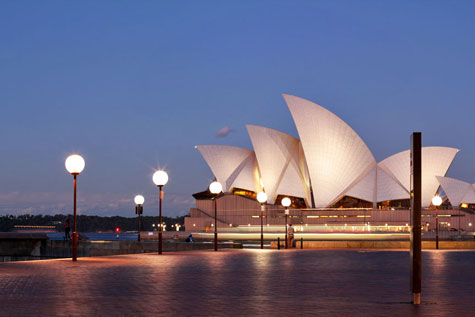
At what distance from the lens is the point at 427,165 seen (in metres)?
70.1

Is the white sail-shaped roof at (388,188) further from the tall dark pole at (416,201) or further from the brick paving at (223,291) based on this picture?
the tall dark pole at (416,201)

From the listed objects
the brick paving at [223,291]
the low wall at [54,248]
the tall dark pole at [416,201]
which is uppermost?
the tall dark pole at [416,201]

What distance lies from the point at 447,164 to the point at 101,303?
219 ft

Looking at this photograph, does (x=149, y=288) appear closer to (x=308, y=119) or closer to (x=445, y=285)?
(x=445, y=285)

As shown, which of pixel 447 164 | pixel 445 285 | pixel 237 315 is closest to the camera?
pixel 237 315

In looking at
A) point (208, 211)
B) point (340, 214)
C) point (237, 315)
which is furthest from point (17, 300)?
point (208, 211)

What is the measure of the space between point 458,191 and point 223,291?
226ft

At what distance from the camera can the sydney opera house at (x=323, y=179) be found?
6519 cm

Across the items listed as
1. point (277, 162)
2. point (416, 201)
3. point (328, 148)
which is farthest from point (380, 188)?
point (416, 201)

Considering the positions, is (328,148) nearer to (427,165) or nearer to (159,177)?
(427,165)

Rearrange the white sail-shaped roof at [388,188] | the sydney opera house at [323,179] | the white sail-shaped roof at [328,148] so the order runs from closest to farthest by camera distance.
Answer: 1. the white sail-shaped roof at [328,148]
2. the sydney opera house at [323,179]
3. the white sail-shaped roof at [388,188]

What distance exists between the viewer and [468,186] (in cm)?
7425

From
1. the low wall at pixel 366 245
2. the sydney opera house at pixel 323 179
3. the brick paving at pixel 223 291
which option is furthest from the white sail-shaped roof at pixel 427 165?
the brick paving at pixel 223 291

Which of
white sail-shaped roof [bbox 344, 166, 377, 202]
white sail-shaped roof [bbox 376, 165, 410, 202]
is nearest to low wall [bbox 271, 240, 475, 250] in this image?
white sail-shaped roof [bbox 344, 166, 377, 202]
